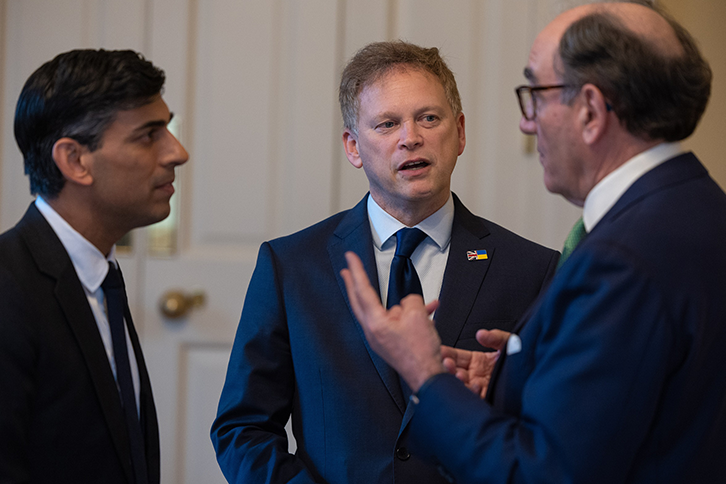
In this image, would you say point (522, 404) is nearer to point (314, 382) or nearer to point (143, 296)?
point (314, 382)

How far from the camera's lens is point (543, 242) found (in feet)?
7.75

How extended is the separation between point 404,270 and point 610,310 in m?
0.63

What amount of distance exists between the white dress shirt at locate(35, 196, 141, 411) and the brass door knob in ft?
3.02

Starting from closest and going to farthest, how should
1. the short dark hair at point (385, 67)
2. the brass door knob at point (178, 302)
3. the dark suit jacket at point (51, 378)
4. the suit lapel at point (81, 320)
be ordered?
the dark suit jacket at point (51, 378), the suit lapel at point (81, 320), the short dark hair at point (385, 67), the brass door knob at point (178, 302)

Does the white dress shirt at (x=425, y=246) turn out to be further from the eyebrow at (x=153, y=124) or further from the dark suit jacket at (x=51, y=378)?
the dark suit jacket at (x=51, y=378)

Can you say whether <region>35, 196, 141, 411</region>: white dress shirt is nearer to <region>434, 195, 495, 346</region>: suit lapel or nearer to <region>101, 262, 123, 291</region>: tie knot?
<region>101, 262, 123, 291</region>: tie knot

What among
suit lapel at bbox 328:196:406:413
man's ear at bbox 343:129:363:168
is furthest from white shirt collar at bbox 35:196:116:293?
man's ear at bbox 343:129:363:168

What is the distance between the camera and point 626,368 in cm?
89

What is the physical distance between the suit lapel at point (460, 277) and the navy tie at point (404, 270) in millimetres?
64

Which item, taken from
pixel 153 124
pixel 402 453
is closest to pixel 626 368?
pixel 402 453

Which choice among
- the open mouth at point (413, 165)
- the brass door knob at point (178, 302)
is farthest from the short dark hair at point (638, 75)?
the brass door knob at point (178, 302)

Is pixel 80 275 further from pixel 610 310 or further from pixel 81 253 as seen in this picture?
pixel 610 310

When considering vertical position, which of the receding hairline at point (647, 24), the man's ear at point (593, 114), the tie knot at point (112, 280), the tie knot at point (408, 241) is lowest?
the tie knot at point (112, 280)

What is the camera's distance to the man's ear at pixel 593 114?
1.00 meters
